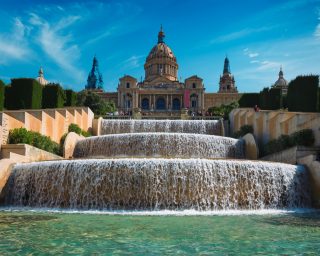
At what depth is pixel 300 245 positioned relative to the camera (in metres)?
7.14

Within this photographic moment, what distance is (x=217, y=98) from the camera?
95750 millimetres

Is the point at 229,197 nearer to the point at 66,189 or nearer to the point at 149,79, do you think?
the point at 66,189

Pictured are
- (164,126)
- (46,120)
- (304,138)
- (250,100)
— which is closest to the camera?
(304,138)

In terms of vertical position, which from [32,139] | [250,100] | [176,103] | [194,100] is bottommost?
[32,139]

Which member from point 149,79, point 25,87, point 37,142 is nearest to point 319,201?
point 37,142

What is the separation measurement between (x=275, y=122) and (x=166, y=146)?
5.23 metres

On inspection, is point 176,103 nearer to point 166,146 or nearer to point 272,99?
point 272,99

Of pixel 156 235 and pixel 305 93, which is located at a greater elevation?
pixel 305 93

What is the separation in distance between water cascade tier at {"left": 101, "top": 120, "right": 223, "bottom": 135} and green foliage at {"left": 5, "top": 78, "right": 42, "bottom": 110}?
181 inches

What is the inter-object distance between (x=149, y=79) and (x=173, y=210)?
3567 inches

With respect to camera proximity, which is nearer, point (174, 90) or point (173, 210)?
point (173, 210)

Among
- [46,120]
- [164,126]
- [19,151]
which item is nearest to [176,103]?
[164,126]

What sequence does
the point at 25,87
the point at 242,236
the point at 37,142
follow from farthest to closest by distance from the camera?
the point at 25,87 < the point at 37,142 < the point at 242,236

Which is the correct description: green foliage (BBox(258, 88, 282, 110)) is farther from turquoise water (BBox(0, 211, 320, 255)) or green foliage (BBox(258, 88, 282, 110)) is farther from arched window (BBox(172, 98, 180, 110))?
arched window (BBox(172, 98, 180, 110))
